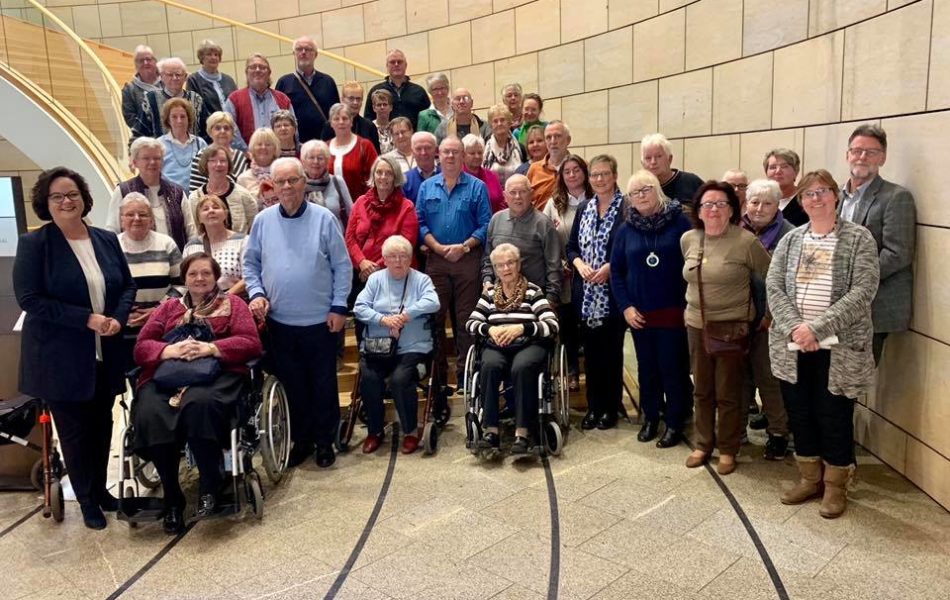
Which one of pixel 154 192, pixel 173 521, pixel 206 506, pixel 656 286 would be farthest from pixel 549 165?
pixel 173 521

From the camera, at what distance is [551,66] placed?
712 cm

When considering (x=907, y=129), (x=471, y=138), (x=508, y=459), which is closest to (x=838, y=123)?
(x=907, y=129)

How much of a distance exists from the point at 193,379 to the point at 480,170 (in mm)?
2363

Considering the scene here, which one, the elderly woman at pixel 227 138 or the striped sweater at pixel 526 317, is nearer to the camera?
the striped sweater at pixel 526 317

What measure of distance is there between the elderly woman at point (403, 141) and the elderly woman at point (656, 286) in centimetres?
184

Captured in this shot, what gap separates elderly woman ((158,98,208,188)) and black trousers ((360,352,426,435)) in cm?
182

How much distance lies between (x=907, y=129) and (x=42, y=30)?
741 centimetres

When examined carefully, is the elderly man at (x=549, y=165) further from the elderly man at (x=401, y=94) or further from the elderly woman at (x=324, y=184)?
the elderly man at (x=401, y=94)

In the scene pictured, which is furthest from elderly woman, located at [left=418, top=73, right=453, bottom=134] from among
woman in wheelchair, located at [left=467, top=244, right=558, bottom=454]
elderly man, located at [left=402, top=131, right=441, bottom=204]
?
woman in wheelchair, located at [left=467, top=244, right=558, bottom=454]

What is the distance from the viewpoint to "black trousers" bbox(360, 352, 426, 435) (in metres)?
3.79

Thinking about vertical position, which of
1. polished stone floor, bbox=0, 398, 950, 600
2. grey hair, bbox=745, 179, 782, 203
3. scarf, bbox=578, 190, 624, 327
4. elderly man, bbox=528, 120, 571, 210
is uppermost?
elderly man, bbox=528, 120, 571, 210

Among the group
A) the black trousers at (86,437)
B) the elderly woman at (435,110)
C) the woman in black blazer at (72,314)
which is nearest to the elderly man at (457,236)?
the elderly woman at (435,110)

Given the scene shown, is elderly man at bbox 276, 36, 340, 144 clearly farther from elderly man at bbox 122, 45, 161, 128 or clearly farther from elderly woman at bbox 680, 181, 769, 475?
elderly woman at bbox 680, 181, 769, 475

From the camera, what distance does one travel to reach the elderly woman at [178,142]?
4438 millimetres
